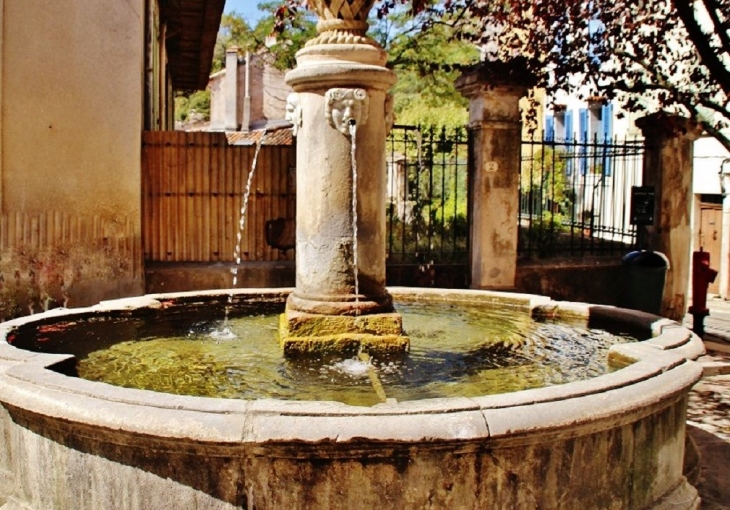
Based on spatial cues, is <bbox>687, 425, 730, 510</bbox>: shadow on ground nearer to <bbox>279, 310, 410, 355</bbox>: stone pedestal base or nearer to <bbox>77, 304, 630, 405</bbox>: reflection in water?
<bbox>77, 304, 630, 405</bbox>: reflection in water

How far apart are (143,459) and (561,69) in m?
9.68

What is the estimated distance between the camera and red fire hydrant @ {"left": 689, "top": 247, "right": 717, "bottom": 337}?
1038cm

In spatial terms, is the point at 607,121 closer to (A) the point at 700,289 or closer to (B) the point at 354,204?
(A) the point at 700,289

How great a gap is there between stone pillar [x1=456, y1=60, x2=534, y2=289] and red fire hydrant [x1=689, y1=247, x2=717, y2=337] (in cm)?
226

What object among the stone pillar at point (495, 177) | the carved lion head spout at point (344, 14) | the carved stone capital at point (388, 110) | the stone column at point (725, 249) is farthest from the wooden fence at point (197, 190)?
the stone column at point (725, 249)

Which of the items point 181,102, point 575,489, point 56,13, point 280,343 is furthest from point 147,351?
point 181,102

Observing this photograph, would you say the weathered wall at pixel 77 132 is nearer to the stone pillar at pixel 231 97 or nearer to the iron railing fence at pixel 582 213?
the iron railing fence at pixel 582 213

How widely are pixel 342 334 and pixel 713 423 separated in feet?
10.4

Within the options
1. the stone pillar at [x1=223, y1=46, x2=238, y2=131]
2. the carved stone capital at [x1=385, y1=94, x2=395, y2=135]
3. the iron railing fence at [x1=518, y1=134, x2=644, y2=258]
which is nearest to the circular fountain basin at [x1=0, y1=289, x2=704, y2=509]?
the carved stone capital at [x1=385, y1=94, x2=395, y2=135]

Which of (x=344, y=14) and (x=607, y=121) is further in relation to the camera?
(x=607, y=121)

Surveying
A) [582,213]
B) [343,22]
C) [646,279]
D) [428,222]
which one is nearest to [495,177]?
[646,279]

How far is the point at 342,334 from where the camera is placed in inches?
203

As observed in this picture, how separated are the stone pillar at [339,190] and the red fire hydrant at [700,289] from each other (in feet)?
20.8

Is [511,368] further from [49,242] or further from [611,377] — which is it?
[49,242]
